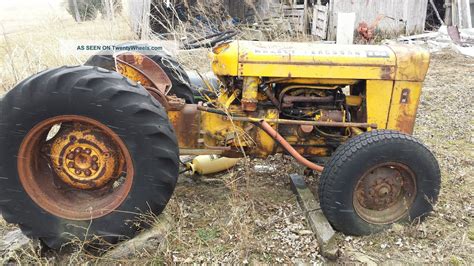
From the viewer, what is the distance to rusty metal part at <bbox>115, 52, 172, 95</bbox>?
12.0ft

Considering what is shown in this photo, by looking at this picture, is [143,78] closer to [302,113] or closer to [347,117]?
[302,113]

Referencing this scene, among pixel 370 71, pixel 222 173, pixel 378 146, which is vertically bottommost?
pixel 222 173

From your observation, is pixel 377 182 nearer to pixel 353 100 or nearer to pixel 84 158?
pixel 353 100

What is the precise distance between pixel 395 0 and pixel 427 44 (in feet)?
5.13

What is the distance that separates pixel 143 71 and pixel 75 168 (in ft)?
4.37

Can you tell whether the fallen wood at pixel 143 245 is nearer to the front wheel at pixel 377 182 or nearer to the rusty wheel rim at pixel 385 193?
the front wheel at pixel 377 182

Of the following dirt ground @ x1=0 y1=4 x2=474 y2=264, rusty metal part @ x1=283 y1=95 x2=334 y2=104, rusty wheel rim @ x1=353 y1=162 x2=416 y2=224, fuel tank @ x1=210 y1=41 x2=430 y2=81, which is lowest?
dirt ground @ x1=0 y1=4 x2=474 y2=264

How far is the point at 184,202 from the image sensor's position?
11.5 feet

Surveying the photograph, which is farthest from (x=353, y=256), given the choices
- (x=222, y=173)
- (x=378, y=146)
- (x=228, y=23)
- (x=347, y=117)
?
(x=228, y=23)

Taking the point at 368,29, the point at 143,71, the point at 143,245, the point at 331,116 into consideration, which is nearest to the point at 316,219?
the point at 331,116

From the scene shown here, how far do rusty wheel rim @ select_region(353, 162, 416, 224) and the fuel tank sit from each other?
0.69 m

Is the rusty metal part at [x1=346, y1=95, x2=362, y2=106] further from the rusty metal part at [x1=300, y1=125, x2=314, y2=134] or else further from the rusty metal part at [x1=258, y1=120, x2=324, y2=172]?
the rusty metal part at [x1=258, y1=120, x2=324, y2=172]

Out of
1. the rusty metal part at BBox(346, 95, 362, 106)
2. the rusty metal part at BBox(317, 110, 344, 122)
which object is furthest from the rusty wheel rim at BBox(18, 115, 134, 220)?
the rusty metal part at BBox(346, 95, 362, 106)

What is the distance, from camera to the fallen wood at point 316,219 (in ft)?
9.26
